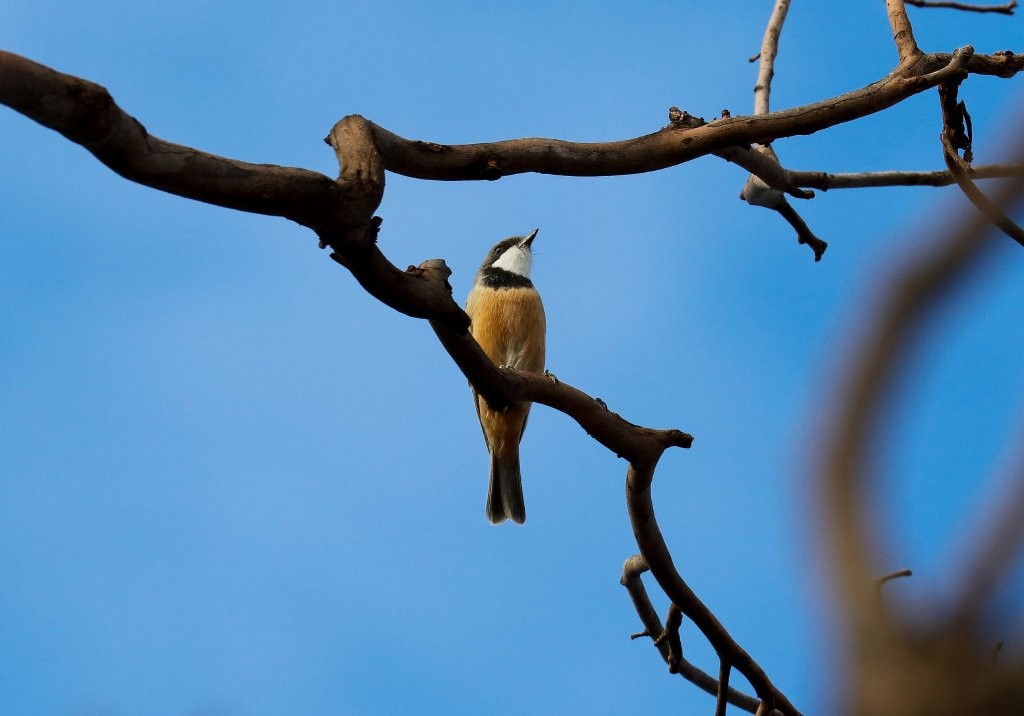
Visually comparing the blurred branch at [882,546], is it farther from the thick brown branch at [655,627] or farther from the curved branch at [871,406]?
the thick brown branch at [655,627]

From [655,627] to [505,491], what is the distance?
6.26 ft

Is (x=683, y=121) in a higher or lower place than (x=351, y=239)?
higher

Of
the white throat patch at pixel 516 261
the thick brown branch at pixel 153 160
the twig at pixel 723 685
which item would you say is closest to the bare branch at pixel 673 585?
the twig at pixel 723 685

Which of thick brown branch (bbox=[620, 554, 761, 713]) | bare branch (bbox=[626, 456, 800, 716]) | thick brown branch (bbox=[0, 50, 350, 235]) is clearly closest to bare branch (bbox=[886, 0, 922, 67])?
bare branch (bbox=[626, 456, 800, 716])

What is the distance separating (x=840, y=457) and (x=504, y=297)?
6.18 metres

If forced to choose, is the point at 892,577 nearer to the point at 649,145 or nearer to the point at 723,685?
the point at 649,145

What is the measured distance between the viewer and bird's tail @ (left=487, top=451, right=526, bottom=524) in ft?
22.8

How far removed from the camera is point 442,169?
11.9 ft

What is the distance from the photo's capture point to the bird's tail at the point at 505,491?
22.8ft

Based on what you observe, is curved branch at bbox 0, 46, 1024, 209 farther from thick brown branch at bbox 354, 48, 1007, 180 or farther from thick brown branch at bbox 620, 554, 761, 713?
thick brown branch at bbox 620, 554, 761, 713

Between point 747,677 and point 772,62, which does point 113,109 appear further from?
point 772,62

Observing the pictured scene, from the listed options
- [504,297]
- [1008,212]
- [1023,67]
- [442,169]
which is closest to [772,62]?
[1023,67]

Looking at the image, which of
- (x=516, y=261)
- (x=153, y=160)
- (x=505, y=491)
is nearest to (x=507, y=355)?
(x=505, y=491)

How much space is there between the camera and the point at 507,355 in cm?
720
